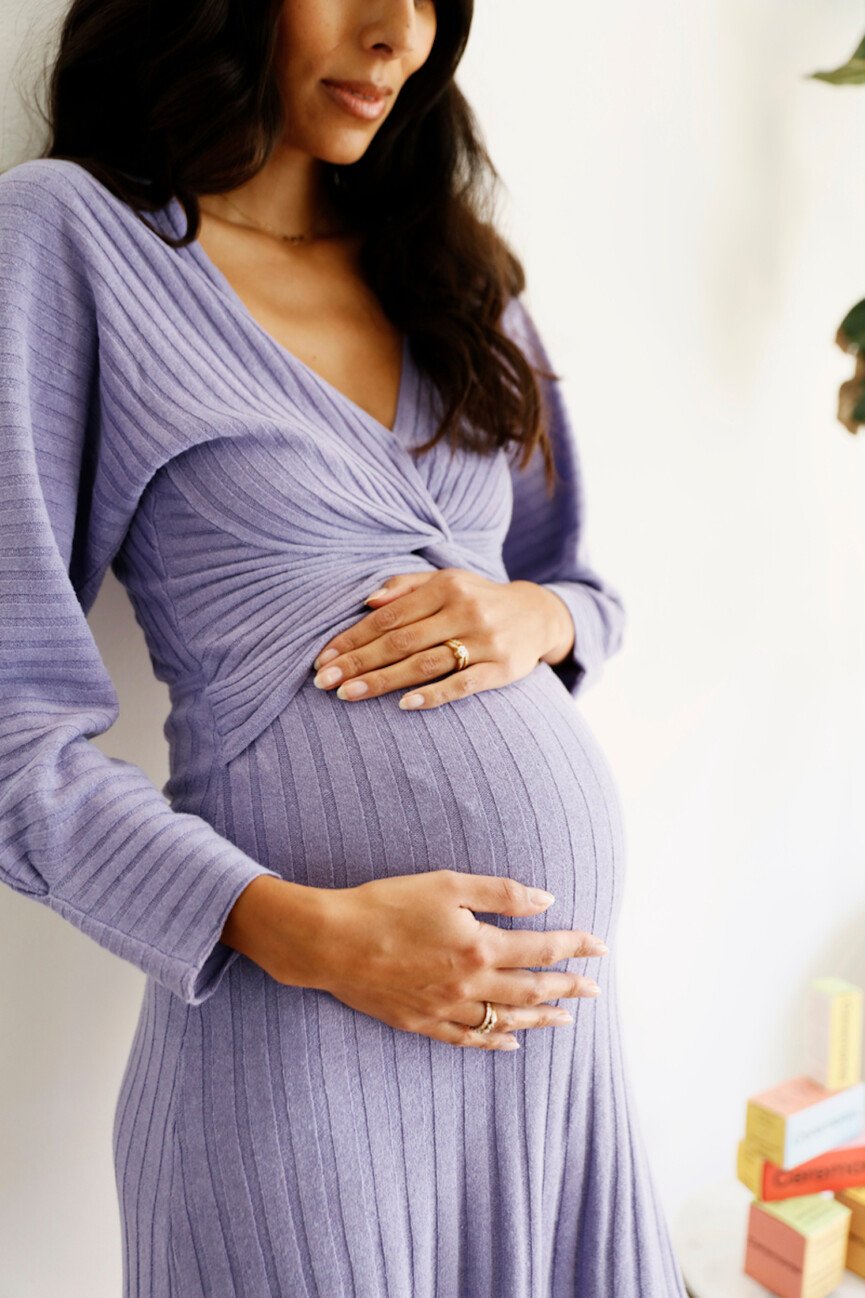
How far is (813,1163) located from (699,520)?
35.3 inches

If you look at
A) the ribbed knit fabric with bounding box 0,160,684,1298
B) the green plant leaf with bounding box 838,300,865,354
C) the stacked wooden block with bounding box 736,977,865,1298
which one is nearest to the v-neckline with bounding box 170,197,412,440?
the ribbed knit fabric with bounding box 0,160,684,1298

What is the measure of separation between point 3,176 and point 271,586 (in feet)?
1.25

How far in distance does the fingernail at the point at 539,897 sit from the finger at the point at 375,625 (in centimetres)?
22

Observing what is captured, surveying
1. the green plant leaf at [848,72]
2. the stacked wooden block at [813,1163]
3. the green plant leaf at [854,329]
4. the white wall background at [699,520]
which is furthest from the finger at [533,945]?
the green plant leaf at [848,72]

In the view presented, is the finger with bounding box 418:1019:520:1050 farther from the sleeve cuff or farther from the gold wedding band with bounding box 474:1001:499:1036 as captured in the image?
the sleeve cuff

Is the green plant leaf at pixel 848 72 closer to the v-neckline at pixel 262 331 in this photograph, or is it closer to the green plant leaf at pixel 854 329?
Answer: the green plant leaf at pixel 854 329

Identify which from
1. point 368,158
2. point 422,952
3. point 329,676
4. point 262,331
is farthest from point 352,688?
point 368,158

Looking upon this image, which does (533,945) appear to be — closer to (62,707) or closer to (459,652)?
(459,652)

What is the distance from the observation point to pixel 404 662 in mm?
932

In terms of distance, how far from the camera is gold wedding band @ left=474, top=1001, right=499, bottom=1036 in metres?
0.84

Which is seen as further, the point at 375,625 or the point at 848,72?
the point at 848,72

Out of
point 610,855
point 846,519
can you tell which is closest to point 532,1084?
point 610,855

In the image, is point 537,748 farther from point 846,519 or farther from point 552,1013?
point 846,519

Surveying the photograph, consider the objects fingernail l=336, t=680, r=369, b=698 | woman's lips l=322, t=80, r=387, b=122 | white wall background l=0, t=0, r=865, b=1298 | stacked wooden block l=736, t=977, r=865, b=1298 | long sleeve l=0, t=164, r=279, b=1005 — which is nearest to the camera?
long sleeve l=0, t=164, r=279, b=1005
